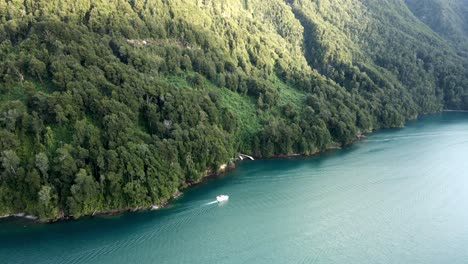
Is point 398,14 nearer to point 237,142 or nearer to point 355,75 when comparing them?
point 355,75

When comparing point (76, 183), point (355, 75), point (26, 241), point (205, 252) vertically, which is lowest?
point (205, 252)

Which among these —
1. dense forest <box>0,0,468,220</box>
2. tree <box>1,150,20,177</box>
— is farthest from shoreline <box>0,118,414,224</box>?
tree <box>1,150,20,177</box>

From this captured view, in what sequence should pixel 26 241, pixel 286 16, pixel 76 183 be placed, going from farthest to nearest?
pixel 286 16 < pixel 76 183 < pixel 26 241

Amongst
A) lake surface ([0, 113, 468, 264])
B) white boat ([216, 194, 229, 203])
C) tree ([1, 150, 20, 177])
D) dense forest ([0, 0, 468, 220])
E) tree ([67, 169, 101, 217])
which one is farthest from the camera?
white boat ([216, 194, 229, 203])

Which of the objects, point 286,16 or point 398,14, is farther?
point 398,14

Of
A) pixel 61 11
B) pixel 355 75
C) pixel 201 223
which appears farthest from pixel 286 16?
pixel 201 223

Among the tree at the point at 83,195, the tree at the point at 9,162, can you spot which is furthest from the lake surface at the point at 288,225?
the tree at the point at 9,162

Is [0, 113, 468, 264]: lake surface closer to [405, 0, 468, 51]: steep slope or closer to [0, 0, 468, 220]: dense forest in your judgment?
[0, 0, 468, 220]: dense forest

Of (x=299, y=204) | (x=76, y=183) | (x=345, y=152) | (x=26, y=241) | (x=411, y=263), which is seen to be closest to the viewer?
(x=411, y=263)
